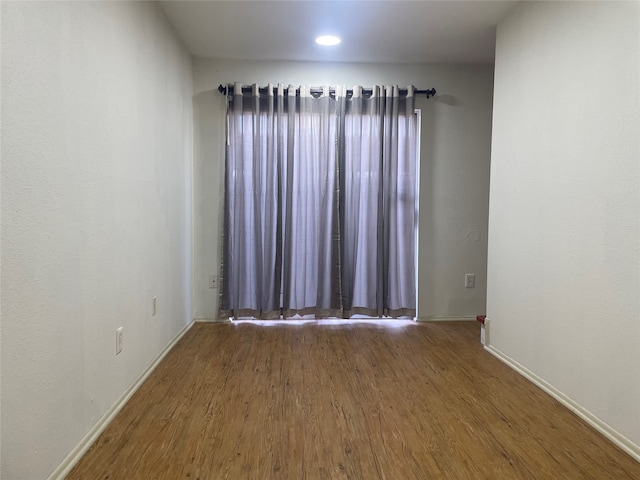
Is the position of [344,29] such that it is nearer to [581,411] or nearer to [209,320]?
[209,320]

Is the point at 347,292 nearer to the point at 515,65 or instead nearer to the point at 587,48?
the point at 515,65

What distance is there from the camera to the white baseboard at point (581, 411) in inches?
69.2

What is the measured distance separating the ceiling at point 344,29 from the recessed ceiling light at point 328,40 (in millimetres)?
50

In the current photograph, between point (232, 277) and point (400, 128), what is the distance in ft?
6.49

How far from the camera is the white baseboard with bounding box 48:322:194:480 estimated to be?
5.13ft

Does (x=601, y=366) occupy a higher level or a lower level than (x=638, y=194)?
lower

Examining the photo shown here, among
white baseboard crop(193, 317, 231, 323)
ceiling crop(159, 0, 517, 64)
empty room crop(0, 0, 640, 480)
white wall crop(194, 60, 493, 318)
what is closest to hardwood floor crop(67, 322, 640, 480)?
empty room crop(0, 0, 640, 480)

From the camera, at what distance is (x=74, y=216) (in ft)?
5.36

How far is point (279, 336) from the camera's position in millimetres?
3395

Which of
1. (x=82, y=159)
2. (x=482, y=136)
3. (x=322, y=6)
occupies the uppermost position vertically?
(x=322, y=6)

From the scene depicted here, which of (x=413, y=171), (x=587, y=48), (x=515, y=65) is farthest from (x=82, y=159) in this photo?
(x=413, y=171)

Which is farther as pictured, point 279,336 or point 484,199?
point 484,199

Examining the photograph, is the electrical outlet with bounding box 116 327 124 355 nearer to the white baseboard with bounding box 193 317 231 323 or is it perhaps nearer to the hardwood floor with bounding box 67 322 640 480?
the hardwood floor with bounding box 67 322 640 480

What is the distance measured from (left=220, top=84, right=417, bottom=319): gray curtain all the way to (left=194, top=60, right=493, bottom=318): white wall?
151 millimetres
